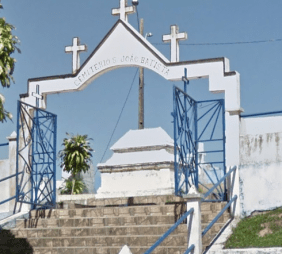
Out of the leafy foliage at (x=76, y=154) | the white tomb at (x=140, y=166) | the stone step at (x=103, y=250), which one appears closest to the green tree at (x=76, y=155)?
the leafy foliage at (x=76, y=154)

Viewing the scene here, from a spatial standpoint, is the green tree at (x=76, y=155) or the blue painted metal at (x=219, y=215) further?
the green tree at (x=76, y=155)

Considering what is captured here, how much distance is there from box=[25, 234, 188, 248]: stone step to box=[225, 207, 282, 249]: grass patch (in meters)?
0.99

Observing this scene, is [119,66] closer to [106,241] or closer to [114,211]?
[114,211]

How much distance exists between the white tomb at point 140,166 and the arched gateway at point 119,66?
3111 mm

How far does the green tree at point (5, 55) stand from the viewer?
493 inches

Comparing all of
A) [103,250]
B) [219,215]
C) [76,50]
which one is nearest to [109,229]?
[103,250]

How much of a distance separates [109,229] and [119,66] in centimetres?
441

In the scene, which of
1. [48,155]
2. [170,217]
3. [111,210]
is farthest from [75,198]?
[170,217]

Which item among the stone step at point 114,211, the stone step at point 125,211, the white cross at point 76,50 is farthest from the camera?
the white cross at point 76,50

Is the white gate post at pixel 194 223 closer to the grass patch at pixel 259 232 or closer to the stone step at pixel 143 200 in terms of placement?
the grass patch at pixel 259 232

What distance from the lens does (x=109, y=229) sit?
1373 cm

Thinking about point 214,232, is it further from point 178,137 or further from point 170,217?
point 178,137

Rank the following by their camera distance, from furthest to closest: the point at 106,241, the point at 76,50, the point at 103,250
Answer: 1. the point at 76,50
2. the point at 106,241
3. the point at 103,250

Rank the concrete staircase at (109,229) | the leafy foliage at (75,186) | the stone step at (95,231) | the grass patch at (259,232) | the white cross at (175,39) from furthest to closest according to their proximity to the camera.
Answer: the leafy foliage at (75,186) → the white cross at (175,39) → the stone step at (95,231) → the concrete staircase at (109,229) → the grass patch at (259,232)
